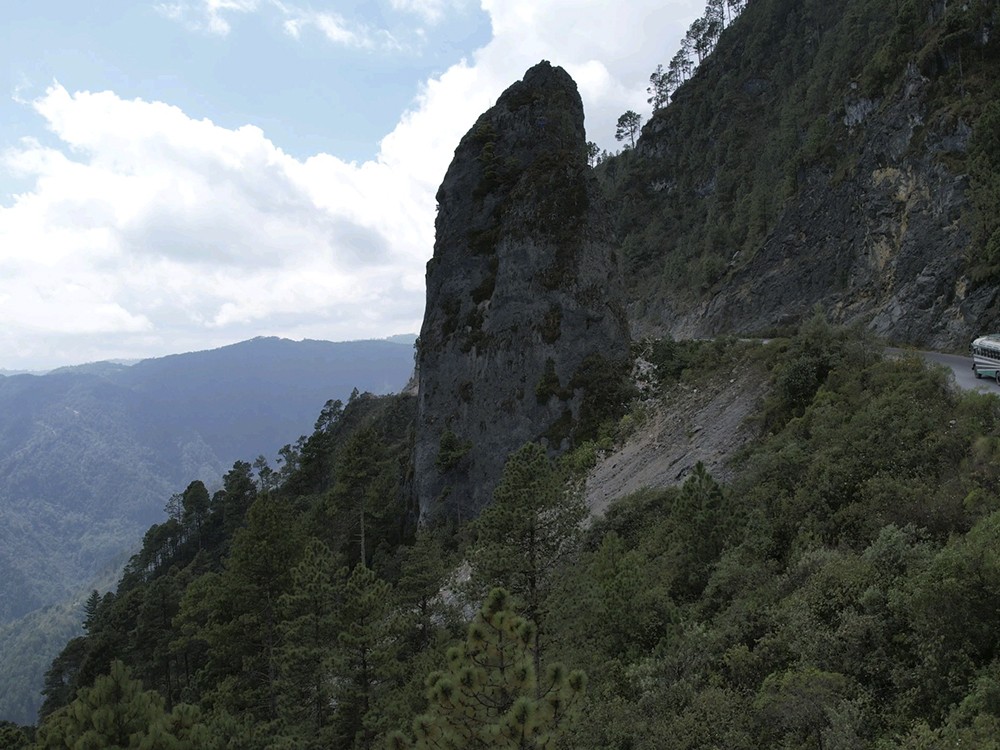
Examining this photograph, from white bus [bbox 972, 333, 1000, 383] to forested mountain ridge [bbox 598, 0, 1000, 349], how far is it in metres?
9.42

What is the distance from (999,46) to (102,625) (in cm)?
8612

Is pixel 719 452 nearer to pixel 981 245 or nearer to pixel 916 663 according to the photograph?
pixel 916 663

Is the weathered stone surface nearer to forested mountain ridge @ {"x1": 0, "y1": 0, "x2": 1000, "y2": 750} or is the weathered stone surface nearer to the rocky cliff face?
the rocky cliff face

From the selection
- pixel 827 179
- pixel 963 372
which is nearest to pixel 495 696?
pixel 963 372

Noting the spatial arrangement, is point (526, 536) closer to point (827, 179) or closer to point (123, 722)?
point (123, 722)

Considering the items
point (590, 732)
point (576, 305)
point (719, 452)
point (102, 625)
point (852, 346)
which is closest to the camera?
point (590, 732)

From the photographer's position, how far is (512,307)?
127ft

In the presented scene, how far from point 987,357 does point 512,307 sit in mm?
24109

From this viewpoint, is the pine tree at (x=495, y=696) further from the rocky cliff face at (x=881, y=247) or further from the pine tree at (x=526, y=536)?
the rocky cliff face at (x=881, y=247)

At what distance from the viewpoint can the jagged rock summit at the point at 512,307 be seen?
36938mm

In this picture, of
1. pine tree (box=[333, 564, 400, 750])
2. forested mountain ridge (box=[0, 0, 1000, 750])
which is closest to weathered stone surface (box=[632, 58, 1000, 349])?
forested mountain ridge (box=[0, 0, 1000, 750])

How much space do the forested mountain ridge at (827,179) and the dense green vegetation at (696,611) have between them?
56.1 feet

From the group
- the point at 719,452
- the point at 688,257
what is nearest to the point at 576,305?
the point at 719,452

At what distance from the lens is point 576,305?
1468 inches
